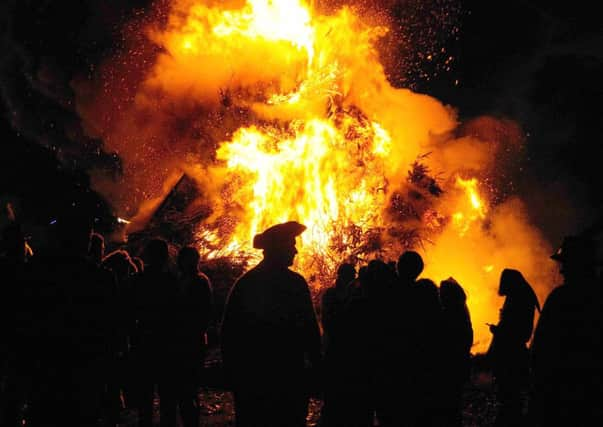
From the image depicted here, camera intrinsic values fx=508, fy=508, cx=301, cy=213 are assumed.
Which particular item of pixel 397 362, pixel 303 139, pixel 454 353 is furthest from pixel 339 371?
pixel 303 139

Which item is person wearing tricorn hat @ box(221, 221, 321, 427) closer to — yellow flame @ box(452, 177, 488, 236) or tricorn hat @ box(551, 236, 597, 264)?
tricorn hat @ box(551, 236, 597, 264)

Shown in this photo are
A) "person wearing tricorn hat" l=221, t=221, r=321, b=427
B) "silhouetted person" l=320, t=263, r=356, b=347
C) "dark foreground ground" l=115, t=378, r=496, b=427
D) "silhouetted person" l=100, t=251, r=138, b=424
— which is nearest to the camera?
"person wearing tricorn hat" l=221, t=221, r=321, b=427

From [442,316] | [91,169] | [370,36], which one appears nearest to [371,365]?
[442,316]

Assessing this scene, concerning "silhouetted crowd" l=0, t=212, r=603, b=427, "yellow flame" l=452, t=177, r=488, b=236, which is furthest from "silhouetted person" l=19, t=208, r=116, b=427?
"yellow flame" l=452, t=177, r=488, b=236

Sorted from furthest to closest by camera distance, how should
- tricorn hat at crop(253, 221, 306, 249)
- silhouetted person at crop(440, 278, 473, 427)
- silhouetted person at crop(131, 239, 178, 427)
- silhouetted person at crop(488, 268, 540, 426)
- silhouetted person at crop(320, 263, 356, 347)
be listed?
silhouetted person at crop(488, 268, 540, 426) → silhouetted person at crop(320, 263, 356, 347) → silhouetted person at crop(131, 239, 178, 427) → silhouetted person at crop(440, 278, 473, 427) → tricorn hat at crop(253, 221, 306, 249)

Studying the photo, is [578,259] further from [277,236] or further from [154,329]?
[154,329]

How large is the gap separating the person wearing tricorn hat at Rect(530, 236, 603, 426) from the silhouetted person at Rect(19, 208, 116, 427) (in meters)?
2.94

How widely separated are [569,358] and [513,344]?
224 cm

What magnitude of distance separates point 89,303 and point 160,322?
64.6 inches

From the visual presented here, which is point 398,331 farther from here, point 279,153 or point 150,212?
point 150,212

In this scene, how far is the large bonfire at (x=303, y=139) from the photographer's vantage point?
37.0ft

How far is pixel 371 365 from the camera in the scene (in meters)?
4.07

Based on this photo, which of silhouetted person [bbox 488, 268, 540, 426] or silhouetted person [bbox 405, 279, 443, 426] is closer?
silhouetted person [bbox 405, 279, 443, 426]

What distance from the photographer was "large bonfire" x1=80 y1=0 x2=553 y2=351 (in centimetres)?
1128
